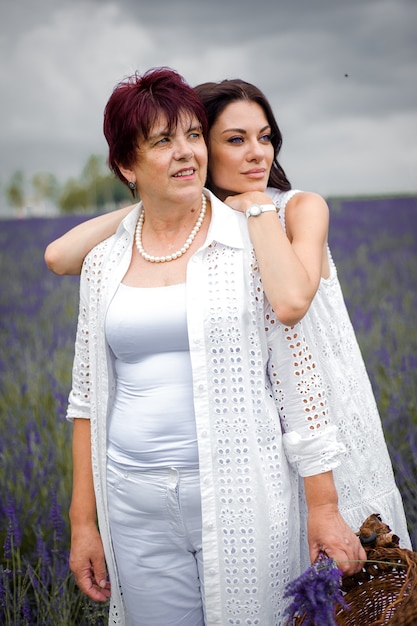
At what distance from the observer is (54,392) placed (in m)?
3.67

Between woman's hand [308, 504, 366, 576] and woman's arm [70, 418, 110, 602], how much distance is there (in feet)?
2.19

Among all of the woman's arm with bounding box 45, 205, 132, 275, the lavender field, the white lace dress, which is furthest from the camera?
the lavender field

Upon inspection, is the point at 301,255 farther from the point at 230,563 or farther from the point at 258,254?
the point at 230,563

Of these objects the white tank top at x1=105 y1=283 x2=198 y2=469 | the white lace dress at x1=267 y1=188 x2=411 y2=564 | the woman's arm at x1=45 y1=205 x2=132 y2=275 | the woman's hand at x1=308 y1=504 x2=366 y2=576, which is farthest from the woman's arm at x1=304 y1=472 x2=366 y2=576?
the woman's arm at x1=45 y1=205 x2=132 y2=275

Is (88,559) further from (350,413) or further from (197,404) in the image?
(350,413)

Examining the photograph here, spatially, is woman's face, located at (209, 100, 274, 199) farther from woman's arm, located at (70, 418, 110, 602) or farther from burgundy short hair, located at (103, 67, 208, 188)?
woman's arm, located at (70, 418, 110, 602)

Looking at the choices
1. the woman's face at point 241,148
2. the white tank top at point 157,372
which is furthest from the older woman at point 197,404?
the woman's face at point 241,148

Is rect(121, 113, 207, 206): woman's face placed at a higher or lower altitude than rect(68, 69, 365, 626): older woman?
higher

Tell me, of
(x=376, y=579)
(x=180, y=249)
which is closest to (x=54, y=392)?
(x=180, y=249)

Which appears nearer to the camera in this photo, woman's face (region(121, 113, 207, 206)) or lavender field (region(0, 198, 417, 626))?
woman's face (region(121, 113, 207, 206))

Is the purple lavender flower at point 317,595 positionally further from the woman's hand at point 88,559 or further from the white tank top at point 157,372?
the woman's hand at point 88,559

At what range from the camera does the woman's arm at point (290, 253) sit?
141 cm

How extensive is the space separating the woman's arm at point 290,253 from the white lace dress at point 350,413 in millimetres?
137

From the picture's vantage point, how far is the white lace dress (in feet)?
5.56
